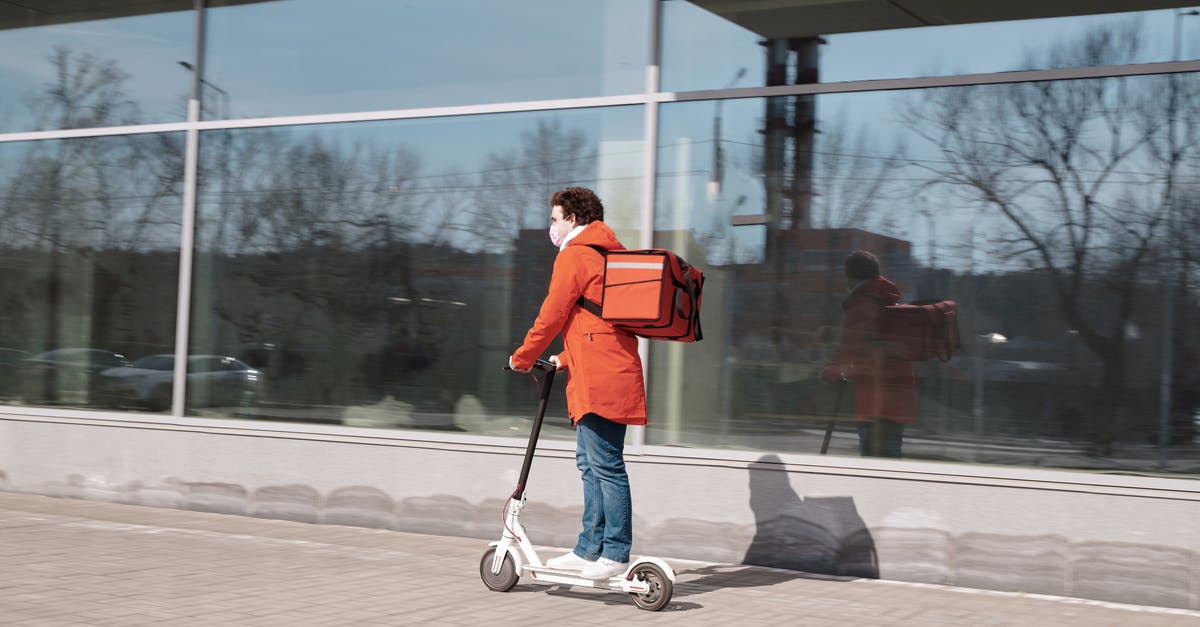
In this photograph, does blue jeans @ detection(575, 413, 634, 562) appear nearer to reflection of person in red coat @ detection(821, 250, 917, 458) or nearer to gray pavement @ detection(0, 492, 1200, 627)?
gray pavement @ detection(0, 492, 1200, 627)

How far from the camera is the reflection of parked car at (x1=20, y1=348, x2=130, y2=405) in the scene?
10.1 m

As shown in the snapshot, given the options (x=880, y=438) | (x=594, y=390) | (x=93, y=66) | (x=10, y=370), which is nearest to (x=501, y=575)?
(x=594, y=390)

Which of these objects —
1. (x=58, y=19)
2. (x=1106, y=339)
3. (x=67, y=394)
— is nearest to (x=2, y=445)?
(x=67, y=394)

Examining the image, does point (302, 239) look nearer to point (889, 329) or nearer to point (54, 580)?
point (54, 580)

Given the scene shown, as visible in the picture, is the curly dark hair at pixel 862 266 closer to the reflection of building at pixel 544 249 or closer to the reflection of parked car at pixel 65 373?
the reflection of building at pixel 544 249

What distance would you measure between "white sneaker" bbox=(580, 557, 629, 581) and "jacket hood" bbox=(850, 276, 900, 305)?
95.4 inches

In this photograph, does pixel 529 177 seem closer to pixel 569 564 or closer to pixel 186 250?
pixel 186 250

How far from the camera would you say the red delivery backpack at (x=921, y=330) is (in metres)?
7.31

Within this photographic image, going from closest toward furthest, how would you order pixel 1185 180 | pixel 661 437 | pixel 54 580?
pixel 54 580 < pixel 1185 180 < pixel 661 437

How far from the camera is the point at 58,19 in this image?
10469 millimetres

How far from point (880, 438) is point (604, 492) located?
2.07 m

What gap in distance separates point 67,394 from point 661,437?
5.04m

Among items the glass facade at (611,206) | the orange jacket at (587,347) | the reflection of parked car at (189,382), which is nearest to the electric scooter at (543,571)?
the orange jacket at (587,347)

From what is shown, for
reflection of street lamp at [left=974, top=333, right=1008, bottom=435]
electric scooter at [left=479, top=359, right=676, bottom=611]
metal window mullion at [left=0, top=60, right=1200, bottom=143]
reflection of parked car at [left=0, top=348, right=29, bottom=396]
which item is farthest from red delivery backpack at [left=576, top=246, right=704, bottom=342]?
reflection of parked car at [left=0, top=348, right=29, bottom=396]
